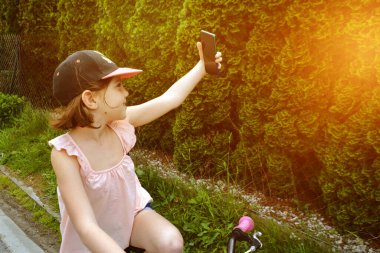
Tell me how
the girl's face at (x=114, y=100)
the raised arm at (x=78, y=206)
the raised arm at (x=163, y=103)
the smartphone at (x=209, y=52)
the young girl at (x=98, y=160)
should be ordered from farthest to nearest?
the raised arm at (x=163, y=103) < the smartphone at (x=209, y=52) < the girl's face at (x=114, y=100) < the young girl at (x=98, y=160) < the raised arm at (x=78, y=206)

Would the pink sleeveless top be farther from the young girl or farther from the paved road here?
the paved road

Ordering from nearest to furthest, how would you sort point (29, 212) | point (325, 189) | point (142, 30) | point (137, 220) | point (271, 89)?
point (137, 220), point (325, 189), point (271, 89), point (29, 212), point (142, 30)

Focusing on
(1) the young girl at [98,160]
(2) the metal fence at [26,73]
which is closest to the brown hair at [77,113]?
(1) the young girl at [98,160]

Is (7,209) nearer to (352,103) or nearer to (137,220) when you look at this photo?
(137,220)

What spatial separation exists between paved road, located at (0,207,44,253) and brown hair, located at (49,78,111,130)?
2.26 meters

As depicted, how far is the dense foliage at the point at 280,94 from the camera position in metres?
3.14

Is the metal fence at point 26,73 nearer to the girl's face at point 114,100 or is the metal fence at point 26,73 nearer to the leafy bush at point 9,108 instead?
the leafy bush at point 9,108

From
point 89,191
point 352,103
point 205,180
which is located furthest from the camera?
point 205,180

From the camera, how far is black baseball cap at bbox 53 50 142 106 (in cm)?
207

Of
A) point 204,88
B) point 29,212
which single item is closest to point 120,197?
point 204,88

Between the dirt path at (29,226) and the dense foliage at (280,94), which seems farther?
the dirt path at (29,226)

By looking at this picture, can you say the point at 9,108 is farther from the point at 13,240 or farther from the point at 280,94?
the point at 280,94

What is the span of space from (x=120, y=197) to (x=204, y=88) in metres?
2.14

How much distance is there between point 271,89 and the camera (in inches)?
149
